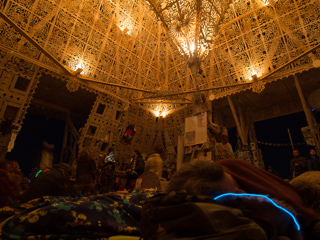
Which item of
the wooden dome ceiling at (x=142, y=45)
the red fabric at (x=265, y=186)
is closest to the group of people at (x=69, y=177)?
the red fabric at (x=265, y=186)

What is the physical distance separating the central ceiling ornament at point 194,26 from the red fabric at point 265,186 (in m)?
5.54

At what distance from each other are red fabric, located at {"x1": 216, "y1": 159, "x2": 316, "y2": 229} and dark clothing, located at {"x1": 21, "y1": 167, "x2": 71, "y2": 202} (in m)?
2.12

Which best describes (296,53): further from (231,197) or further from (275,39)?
(231,197)

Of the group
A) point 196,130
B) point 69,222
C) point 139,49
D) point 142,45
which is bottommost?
point 69,222

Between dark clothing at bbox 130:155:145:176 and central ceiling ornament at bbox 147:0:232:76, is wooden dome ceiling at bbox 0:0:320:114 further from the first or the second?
dark clothing at bbox 130:155:145:176

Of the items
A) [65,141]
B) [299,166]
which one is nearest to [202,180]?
[299,166]

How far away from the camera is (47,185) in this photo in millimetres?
2469

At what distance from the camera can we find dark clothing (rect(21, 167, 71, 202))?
2.42m

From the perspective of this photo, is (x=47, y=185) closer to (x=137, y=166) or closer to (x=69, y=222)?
(x=69, y=222)

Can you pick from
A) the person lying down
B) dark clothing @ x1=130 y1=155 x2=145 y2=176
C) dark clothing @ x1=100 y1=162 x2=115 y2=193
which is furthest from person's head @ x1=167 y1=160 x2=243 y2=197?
dark clothing @ x1=100 y1=162 x2=115 y2=193

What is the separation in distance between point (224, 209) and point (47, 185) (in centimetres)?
241

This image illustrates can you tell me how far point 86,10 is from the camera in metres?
8.15

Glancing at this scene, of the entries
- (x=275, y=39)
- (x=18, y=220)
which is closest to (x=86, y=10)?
(x=275, y=39)

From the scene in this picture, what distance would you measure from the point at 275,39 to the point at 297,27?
785mm
